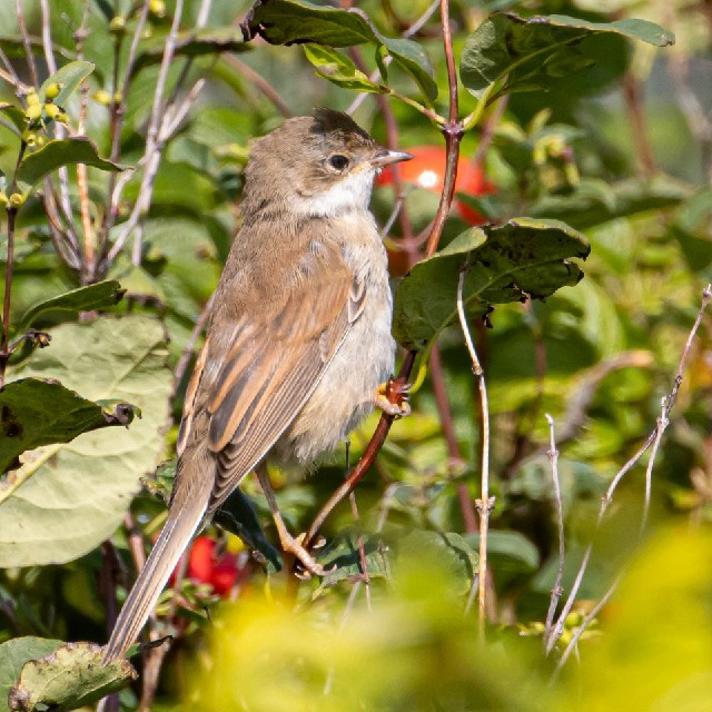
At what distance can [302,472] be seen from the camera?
3.61 meters

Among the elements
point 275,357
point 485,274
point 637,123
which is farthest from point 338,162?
point 485,274

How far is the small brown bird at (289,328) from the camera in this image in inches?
131

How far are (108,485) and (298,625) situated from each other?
82.3 inches

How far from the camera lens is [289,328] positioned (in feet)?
11.9

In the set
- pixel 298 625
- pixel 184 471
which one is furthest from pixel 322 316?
pixel 298 625

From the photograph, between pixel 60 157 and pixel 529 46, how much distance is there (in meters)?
0.94

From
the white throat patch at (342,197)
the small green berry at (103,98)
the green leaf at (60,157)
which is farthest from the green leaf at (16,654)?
the white throat patch at (342,197)

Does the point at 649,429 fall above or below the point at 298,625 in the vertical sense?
below

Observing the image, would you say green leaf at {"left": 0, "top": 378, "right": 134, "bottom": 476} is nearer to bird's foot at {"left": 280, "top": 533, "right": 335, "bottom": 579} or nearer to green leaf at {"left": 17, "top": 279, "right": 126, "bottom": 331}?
green leaf at {"left": 17, "top": 279, "right": 126, "bottom": 331}

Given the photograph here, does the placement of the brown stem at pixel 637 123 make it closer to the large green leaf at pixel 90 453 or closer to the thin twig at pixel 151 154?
the thin twig at pixel 151 154

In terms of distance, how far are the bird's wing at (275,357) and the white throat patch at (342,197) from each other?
11.9 inches

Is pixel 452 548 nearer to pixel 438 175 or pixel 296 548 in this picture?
pixel 296 548

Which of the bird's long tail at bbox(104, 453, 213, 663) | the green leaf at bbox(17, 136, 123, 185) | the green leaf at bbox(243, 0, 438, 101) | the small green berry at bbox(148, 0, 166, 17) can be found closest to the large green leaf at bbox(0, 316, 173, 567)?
the bird's long tail at bbox(104, 453, 213, 663)

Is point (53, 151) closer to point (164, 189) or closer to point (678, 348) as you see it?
point (164, 189)
